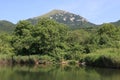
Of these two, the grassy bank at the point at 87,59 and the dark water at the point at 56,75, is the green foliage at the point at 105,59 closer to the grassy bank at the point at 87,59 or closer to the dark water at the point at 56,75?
the grassy bank at the point at 87,59

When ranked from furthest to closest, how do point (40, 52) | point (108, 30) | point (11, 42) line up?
point (108, 30), point (11, 42), point (40, 52)

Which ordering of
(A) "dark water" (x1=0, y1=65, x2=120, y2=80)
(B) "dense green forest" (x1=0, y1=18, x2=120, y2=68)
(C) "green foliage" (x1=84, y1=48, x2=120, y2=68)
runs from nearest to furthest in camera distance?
(A) "dark water" (x1=0, y1=65, x2=120, y2=80)
(C) "green foliage" (x1=84, y1=48, x2=120, y2=68)
(B) "dense green forest" (x1=0, y1=18, x2=120, y2=68)

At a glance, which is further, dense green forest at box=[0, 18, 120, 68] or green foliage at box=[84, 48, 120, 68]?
dense green forest at box=[0, 18, 120, 68]

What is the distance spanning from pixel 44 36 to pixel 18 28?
38.6 feet

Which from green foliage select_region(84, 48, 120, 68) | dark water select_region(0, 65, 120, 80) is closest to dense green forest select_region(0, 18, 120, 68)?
green foliage select_region(84, 48, 120, 68)

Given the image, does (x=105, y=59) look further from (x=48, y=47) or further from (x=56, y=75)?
(x=56, y=75)

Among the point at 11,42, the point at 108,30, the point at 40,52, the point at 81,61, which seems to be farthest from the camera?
the point at 108,30

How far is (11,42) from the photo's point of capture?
75000 millimetres

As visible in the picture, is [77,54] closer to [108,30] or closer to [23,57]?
[23,57]

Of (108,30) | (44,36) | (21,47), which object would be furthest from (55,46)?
(108,30)

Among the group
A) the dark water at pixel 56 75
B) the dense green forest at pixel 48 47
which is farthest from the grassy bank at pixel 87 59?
the dark water at pixel 56 75

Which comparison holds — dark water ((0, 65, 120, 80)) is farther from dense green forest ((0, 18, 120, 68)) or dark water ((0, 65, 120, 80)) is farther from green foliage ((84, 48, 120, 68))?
dense green forest ((0, 18, 120, 68))

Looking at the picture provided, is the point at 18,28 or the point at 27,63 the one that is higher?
the point at 18,28

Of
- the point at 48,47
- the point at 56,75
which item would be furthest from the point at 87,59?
the point at 56,75
